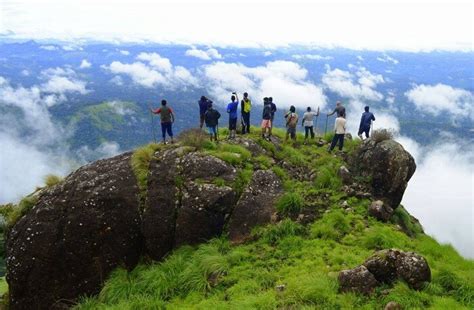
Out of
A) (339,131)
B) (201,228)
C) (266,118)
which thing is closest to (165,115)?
(266,118)

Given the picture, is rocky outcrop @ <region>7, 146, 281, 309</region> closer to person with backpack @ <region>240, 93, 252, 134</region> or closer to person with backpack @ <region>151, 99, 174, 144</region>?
person with backpack @ <region>151, 99, 174, 144</region>

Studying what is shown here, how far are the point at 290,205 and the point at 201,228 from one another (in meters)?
4.58

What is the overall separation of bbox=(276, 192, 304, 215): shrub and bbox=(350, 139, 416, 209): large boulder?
5.11 m

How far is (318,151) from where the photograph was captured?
27.1 m

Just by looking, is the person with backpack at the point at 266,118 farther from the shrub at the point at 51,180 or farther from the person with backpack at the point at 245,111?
the shrub at the point at 51,180

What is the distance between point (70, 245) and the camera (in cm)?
2022

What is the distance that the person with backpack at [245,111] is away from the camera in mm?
26850

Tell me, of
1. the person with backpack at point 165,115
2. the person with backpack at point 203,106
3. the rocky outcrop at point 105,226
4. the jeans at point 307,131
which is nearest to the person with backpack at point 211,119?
the person with backpack at point 203,106

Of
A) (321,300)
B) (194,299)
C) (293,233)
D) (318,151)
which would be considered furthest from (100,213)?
(318,151)

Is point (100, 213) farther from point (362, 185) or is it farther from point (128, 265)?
point (362, 185)

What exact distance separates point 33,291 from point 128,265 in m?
4.71

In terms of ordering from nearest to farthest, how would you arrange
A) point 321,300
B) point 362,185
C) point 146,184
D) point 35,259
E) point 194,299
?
point 321,300
point 194,299
point 35,259
point 146,184
point 362,185

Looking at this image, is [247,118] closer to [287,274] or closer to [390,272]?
[287,274]

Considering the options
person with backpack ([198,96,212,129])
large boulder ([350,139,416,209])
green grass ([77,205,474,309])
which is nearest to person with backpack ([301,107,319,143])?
large boulder ([350,139,416,209])
